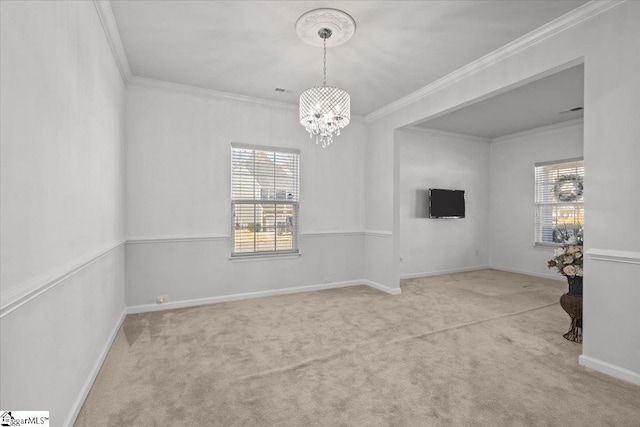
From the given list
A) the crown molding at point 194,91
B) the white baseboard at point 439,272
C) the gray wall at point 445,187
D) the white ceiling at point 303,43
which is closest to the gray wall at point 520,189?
the gray wall at point 445,187

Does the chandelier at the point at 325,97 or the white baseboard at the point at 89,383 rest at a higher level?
the chandelier at the point at 325,97

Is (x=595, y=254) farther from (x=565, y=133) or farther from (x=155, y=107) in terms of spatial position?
(x=155, y=107)

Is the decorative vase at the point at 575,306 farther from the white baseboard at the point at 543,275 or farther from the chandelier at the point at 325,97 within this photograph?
the white baseboard at the point at 543,275

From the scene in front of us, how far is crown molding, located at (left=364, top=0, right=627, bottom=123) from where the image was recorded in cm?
252

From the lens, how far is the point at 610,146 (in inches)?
96.0

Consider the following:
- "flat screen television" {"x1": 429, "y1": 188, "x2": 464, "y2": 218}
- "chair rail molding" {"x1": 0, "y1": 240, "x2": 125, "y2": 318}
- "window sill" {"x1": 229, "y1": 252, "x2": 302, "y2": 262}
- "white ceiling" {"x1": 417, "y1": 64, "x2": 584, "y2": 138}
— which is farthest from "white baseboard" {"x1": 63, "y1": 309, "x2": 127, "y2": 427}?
"flat screen television" {"x1": 429, "y1": 188, "x2": 464, "y2": 218}

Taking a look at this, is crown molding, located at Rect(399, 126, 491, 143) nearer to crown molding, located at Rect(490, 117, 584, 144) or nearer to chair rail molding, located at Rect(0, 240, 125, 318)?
crown molding, located at Rect(490, 117, 584, 144)

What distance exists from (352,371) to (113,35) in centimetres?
361

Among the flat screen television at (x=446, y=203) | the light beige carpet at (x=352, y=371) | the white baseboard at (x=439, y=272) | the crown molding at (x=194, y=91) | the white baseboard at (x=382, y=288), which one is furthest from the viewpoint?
the flat screen television at (x=446, y=203)

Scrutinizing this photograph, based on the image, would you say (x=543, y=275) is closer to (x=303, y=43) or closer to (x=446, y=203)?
(x=446, y=203)

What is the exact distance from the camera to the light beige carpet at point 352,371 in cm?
198

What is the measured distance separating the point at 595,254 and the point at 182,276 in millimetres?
4393

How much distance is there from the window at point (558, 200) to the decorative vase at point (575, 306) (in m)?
3.13

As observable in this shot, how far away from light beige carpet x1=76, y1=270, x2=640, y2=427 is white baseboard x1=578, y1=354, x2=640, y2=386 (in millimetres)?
59
